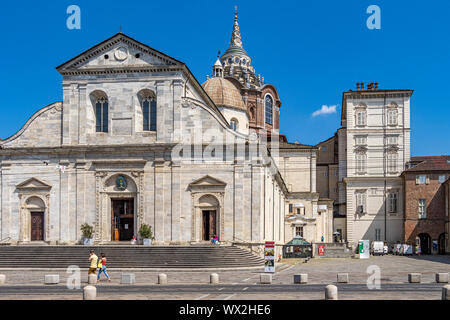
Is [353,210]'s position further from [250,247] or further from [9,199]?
[9,199]

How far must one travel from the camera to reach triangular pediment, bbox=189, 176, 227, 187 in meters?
41.9

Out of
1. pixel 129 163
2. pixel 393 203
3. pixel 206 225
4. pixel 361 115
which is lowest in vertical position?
pixel 206 225

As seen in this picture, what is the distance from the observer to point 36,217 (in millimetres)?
44156

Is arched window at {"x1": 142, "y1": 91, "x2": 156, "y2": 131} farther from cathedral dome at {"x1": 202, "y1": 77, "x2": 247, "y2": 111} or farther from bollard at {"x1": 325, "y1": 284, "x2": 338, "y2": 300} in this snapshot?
bollard at {"x1": 325, "y1": 284, "x2": 338, "y2": 300}

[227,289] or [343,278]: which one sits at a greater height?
[343,278]

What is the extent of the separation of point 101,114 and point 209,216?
11.2 meters

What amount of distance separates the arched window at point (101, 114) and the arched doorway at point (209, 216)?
9.27 m

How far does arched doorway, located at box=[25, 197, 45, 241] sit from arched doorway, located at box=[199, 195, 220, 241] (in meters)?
11.9

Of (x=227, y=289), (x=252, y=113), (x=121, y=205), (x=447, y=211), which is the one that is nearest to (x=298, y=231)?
(x=447, y=211)

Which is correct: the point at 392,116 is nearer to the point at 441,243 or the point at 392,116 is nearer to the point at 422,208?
the point at 422,208
